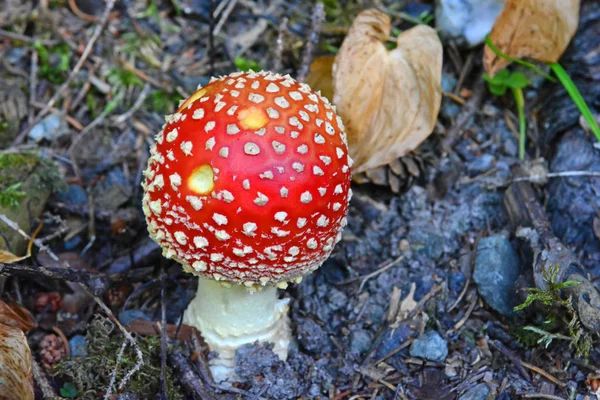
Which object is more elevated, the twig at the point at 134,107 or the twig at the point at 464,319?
the twig at the point at 134,107

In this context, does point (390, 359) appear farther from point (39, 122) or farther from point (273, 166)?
point (39, 122)

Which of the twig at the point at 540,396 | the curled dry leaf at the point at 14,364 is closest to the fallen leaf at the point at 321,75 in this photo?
the twig at the point at 540,396

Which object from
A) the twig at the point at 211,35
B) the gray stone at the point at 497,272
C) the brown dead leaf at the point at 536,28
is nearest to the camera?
the gray stone at the point at 497,272

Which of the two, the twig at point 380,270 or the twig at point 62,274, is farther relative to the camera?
the twig at point 380,270

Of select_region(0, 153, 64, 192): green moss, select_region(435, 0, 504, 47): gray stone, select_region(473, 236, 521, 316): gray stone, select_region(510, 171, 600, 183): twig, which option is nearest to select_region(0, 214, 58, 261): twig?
select_region(0, 153, 64, 192): green moss

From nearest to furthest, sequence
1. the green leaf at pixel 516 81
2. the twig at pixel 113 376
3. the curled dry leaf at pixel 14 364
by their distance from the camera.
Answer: the curled dry leaf at pixel 14 364 < the twig at pixel 113 376 < the green leaf at pixel 516 81

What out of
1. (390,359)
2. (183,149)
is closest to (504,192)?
(390,359)

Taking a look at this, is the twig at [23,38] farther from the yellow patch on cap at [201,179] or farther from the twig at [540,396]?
the twig at [540,396]
